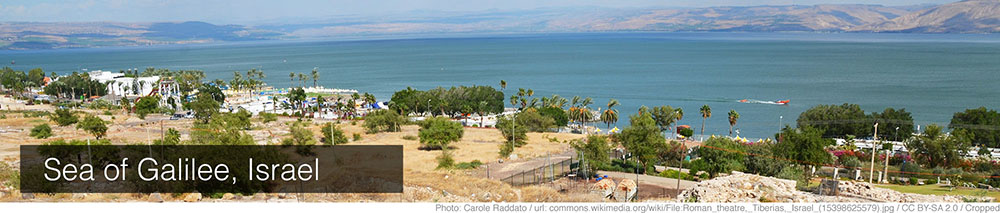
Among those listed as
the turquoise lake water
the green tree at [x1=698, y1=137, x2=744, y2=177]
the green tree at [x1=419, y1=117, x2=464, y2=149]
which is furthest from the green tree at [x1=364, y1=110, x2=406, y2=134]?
the turquoise lake water

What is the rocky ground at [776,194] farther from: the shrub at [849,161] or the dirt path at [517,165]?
the shrub at [849,161]

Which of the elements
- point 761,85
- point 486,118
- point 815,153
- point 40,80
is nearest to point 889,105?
point 761,85

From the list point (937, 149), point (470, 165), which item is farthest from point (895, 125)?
point (470, 165)

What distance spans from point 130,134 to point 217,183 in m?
31.1

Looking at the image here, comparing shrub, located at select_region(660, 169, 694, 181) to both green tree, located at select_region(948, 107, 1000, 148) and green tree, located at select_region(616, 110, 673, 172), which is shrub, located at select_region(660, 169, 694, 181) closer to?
green tree, located at select_region(616, 110, 673, 172)

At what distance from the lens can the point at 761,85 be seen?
10781 cm

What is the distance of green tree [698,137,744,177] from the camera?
3359cm

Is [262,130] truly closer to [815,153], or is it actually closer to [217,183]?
[217,183]

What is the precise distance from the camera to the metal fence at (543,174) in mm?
Result: 28944

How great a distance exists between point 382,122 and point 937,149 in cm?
3678

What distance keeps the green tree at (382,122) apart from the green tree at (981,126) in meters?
42.6

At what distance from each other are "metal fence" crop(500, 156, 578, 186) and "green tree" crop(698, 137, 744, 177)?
22.9ft

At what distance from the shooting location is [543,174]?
Result: 31344 mm

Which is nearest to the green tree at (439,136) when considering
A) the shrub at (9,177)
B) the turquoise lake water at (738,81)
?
the shrub at (9,177)
